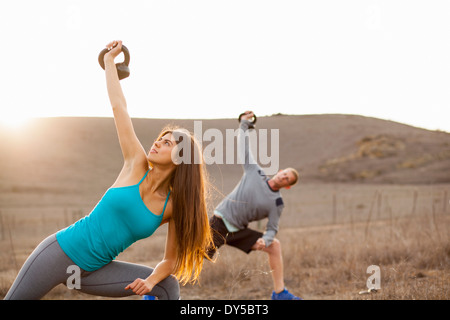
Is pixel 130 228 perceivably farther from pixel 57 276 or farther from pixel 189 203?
pixel 57 276

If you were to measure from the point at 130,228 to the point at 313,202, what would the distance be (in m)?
26.3

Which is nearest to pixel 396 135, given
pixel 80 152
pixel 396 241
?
pixel 80 152

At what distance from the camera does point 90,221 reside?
10.0 ft

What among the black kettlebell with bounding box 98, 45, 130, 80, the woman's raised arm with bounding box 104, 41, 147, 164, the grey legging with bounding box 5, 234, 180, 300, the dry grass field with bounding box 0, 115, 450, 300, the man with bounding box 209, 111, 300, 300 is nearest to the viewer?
the grey legging with bounding box 5, 234, 180, 300

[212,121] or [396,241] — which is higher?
[212,121]

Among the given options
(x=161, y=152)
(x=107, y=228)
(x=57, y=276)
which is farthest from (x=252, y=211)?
(x=57, y=276)

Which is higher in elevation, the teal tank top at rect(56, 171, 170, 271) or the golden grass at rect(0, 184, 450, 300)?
the teal tank top at rect(56, 171, 170, 271)

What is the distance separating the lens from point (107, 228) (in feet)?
9.89

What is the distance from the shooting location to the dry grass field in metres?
6.58

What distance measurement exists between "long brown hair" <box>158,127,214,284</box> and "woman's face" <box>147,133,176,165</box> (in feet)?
0.20

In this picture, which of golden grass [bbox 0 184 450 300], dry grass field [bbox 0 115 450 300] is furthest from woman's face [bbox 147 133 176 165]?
golden grass [bbox 0 184 450 300]

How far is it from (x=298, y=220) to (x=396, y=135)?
4252 cm

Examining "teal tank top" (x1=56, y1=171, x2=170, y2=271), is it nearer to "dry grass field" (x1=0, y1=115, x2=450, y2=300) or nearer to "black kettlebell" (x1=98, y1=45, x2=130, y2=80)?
"dry grass field" (x1=0, y1=115, x2=450, y2=300)

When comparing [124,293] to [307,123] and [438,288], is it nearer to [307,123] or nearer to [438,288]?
[438,288]
